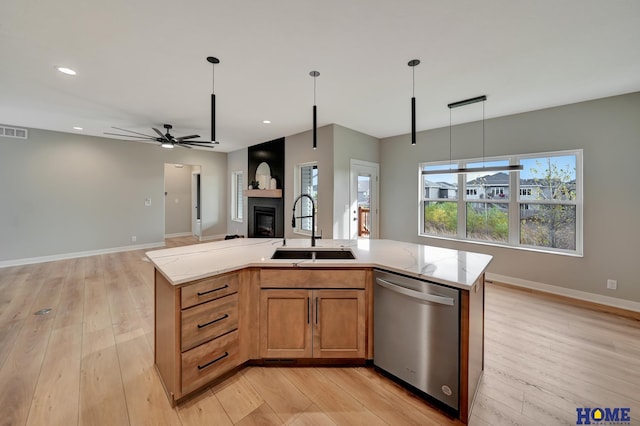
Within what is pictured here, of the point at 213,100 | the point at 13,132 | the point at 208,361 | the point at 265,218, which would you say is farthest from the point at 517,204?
the point at 13,132

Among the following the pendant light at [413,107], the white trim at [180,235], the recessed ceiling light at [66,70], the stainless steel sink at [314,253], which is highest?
the recessed ceiling light at [66,70]

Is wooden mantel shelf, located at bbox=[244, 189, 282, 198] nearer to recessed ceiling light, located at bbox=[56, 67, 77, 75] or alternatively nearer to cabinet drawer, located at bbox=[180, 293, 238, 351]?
recessed ceiling light, located at bbox=[56, 67, 77, 75]

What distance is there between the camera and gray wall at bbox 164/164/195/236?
26.9 feet

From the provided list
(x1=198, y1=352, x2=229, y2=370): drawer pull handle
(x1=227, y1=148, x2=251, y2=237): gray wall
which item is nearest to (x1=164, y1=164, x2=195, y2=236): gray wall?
(x1=227, y1=148, x2=251, y2=237): gray wall

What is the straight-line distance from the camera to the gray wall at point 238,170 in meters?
7.06

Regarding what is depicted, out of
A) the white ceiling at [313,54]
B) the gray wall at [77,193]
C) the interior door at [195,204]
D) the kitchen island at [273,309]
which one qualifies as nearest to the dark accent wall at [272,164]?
the white ceiling at [313,54]

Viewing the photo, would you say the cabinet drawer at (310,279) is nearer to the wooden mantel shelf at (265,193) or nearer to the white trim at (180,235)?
the wooden mantel shelf at (265,193)

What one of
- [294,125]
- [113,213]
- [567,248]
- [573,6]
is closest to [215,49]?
[294,125]

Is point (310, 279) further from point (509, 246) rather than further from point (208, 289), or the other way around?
point (509, 246)

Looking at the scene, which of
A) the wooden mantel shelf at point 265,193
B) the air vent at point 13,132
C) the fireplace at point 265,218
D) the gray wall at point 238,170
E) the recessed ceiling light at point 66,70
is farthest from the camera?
the gray wall at point 238,170

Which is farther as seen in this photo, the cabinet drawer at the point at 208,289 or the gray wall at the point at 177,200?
the gray wall at the point at 177,200

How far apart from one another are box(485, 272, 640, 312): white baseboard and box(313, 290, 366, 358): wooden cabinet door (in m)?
3.36

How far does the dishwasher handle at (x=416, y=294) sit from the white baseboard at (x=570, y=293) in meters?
3.36

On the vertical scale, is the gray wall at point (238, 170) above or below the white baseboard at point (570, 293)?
above
